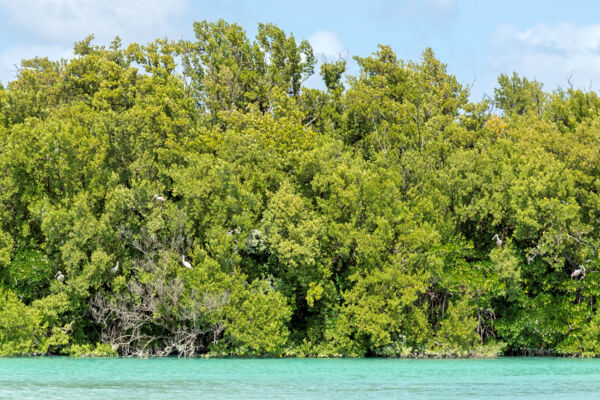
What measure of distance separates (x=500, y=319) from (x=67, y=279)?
24.9 metres

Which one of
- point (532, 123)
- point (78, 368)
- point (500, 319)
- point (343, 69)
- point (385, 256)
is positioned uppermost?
point (343, 69)

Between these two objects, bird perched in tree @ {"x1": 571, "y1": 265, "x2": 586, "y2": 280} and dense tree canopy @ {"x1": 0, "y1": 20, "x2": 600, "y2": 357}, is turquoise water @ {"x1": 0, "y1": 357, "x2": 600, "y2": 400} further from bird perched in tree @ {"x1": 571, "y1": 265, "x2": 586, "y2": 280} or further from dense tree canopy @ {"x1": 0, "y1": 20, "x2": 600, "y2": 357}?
bird perched in tree @ {"x1": 571, "y1": 265, "x2": 586, "y2": 280}

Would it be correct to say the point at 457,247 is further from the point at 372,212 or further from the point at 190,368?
the point at 190,368

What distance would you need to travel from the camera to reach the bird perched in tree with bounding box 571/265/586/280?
41.7m

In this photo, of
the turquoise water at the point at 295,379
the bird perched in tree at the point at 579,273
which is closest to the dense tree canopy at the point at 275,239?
the bird perched in tree at the point at 579,273

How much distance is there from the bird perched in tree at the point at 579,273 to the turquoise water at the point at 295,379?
4.87m

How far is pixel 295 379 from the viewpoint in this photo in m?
28.3

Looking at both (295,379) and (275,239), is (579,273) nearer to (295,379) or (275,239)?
(275,239)

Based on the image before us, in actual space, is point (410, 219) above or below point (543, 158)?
below

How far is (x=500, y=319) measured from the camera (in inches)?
1769

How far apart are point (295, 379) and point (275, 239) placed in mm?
13184

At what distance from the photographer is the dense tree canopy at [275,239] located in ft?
133

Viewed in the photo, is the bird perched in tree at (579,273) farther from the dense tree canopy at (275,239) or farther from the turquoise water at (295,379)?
the turquoise water at (295,379)

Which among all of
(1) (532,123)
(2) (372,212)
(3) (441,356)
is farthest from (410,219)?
(1) (532,123)
